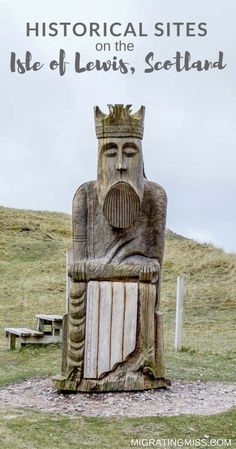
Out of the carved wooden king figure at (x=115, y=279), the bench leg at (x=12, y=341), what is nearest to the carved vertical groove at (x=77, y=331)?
the carved wooden king figure at (x=115, y=279)

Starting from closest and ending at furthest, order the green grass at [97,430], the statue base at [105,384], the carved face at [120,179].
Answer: the green grass at [97,430] → the statue base at [105,384] → the carved face at [120,179]

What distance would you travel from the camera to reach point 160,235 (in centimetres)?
942

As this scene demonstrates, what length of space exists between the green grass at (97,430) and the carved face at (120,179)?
252 cm

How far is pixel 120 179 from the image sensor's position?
910cm

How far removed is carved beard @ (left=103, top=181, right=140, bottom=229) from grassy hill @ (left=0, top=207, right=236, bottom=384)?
2.78 meters

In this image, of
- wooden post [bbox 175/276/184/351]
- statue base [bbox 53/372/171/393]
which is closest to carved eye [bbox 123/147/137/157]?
statue base [bbox 53/372/171/393]

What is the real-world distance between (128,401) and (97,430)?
1.13m

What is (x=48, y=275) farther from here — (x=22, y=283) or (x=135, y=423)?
(x=135, y=423)

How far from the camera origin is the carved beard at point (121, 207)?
9164 mm

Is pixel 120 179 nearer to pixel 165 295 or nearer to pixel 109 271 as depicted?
pixel 109 271

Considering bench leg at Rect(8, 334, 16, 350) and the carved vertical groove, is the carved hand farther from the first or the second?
bench leg at Rect(8, 334, 16, 350)

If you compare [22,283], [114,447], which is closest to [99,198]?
[114,447]

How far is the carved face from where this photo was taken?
29.9ft

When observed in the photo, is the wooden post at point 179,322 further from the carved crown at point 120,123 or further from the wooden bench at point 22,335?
the carved crown at point 120,123
